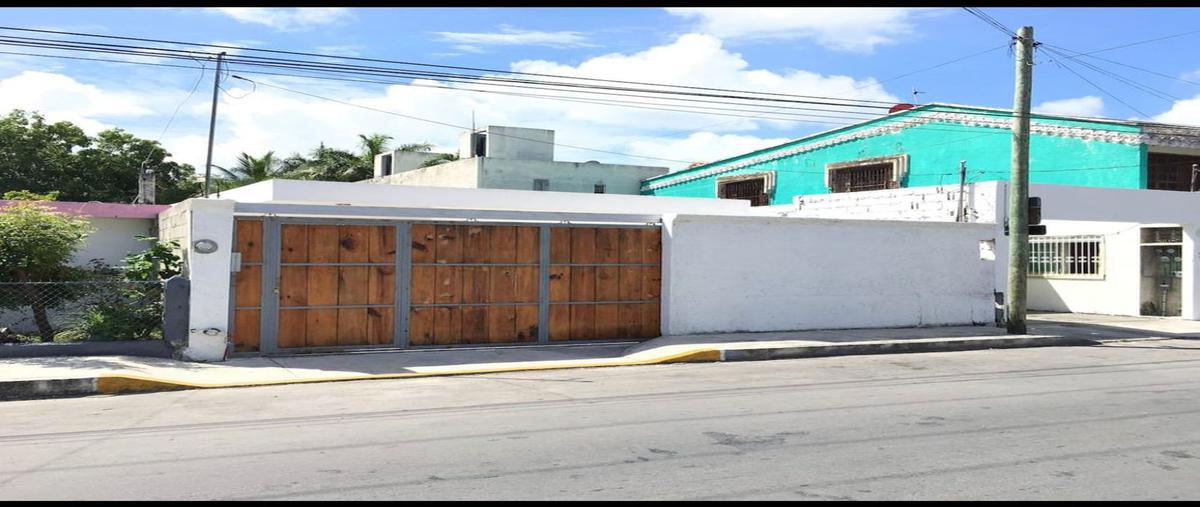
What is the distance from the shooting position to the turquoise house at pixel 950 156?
71.1 feet

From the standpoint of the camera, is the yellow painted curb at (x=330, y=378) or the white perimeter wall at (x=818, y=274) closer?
the yellow painted curb at (x=330, y=378)

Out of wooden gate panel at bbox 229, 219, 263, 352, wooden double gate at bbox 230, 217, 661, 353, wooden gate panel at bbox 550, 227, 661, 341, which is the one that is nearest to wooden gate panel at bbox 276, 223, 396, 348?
wooden double gate at bbox 230, 217, 661, 353

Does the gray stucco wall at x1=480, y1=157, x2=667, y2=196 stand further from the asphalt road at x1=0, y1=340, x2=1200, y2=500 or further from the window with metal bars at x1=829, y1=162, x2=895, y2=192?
the asphalt road at x1=0, y1=340, x2=1200, y2=500

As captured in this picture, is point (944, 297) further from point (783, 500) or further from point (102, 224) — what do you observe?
point (102, 224)

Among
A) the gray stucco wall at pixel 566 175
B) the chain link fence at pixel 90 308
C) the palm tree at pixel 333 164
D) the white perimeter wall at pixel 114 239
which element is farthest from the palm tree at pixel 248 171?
the chain link fence at pixel 90 308

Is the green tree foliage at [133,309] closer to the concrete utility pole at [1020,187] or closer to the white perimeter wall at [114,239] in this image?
the white perimeter wall at [114,239]

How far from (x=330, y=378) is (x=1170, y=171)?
22318 mm

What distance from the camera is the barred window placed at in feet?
76.3

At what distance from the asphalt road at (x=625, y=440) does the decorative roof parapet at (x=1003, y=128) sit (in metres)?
11.7

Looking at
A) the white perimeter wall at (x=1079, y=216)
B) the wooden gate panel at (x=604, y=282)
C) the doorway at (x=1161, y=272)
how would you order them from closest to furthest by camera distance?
1. the wooden gate panel at (x=604, y=282)
2. the white perimeter wall at (x=1079, y=216)
3. the doorway at (x=1161, y=272)

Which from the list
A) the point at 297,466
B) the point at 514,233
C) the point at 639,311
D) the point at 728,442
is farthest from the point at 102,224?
the point at 728,442

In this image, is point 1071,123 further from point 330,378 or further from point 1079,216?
point 330,378

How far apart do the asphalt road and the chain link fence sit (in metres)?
2.83

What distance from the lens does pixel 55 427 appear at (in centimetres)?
805
